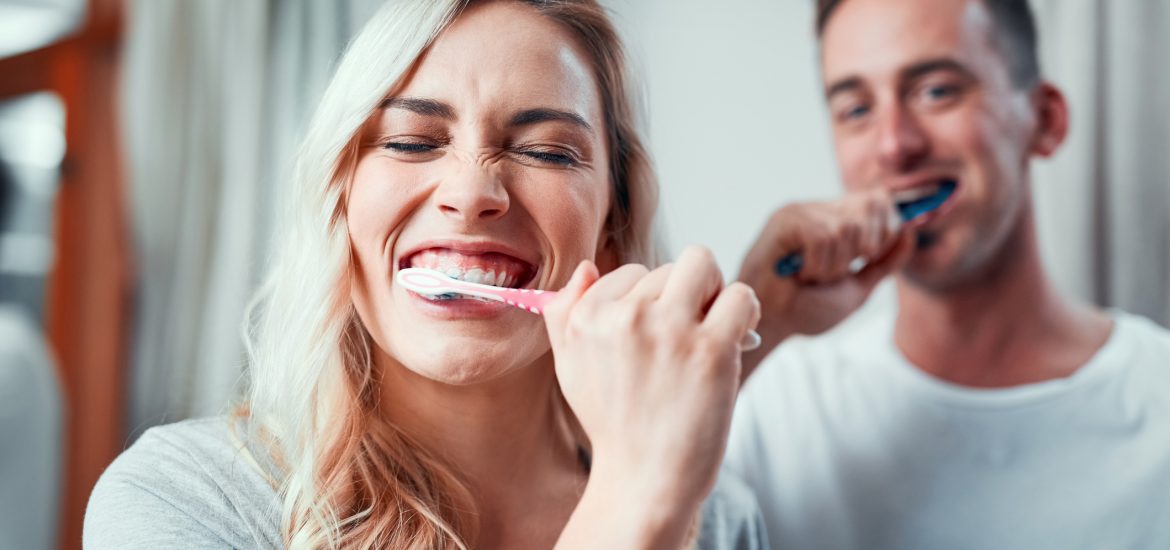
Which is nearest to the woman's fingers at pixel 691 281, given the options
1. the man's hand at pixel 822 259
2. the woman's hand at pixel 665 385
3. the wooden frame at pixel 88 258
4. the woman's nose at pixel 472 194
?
the woman's hand at pixel 665 385

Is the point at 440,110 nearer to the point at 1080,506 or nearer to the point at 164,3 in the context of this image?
the point at 1080,506

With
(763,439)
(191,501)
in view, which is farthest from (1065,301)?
(191,501)

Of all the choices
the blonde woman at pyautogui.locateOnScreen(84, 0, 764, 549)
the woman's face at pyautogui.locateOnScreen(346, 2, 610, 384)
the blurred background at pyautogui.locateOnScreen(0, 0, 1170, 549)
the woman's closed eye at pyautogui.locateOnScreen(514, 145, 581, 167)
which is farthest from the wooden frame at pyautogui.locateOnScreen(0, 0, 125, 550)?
the woman's closed eye at pyautogui.locateOnScreen(514, 145, 581, 167)

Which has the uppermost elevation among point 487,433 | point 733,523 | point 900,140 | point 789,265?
point 900,140

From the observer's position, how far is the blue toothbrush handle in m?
0.92

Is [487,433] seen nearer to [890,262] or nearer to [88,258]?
[890,262]

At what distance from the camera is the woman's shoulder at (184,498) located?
64cm

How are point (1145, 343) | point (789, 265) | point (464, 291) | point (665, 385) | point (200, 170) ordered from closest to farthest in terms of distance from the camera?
point (665, 385) → point (464, 291) → point (1145, 343) → point (789, 265) → point (200, 170)

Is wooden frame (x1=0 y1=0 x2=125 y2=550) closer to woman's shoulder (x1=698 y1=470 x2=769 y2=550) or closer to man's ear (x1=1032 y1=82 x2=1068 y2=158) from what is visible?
woman's shoulder (x1=698 y1=470 x2=769 y2=550)

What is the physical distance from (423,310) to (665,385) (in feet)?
0.72

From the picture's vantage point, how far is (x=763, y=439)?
900mm

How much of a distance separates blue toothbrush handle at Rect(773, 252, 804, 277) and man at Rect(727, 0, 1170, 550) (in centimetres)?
1

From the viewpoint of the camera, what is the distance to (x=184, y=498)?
2.19 feet

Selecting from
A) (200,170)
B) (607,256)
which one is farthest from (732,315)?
(200,170)
